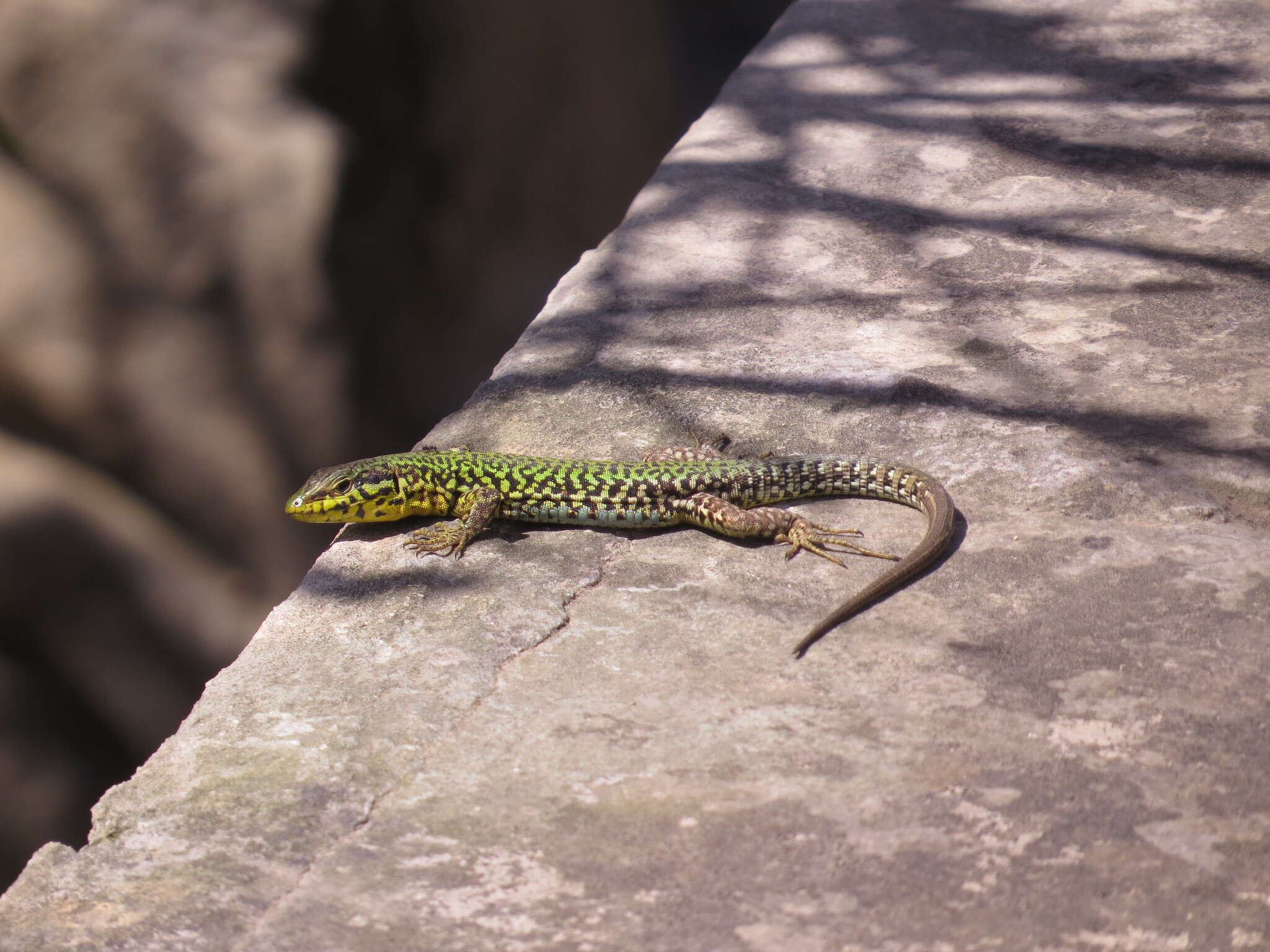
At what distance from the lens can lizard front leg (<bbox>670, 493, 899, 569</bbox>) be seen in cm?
400

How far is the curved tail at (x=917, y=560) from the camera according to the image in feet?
11.5

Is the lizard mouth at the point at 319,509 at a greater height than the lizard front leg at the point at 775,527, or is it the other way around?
the lizard mouth at the point at 319,509

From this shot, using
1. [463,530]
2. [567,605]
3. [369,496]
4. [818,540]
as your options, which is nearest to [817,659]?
[818,540]

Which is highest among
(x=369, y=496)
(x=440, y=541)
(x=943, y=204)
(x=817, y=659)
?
(x=943, y=204)

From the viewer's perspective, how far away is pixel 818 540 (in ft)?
13.2

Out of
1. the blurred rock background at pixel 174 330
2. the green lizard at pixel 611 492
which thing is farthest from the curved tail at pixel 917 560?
the blurred rock background at pixel 174 330

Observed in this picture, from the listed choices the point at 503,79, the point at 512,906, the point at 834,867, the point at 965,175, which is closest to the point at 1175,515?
the point at 834,867

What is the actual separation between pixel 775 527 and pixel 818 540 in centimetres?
16

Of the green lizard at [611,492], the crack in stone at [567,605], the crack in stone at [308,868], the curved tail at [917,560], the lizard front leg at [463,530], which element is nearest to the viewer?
the crack in stone at [308,868]

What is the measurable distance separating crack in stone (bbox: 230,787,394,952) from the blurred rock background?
17.2ft

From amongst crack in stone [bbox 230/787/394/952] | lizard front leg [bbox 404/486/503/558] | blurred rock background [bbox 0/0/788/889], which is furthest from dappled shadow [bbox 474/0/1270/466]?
blurred rock background [bbox 0/0/788/889]

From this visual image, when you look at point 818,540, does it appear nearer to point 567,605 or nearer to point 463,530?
point 567,605

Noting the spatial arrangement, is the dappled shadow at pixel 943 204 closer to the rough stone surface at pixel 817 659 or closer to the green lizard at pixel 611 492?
the rough stone surface at pixel 817 659

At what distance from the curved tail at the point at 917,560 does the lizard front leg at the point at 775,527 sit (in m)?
0.19
